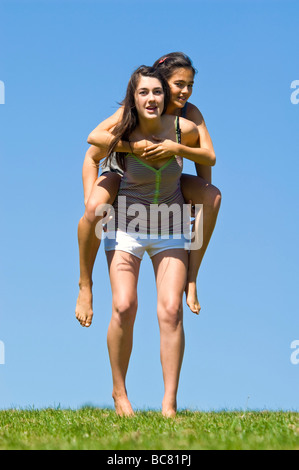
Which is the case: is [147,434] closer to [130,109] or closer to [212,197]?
[212,197]

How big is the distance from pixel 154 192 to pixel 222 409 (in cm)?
325

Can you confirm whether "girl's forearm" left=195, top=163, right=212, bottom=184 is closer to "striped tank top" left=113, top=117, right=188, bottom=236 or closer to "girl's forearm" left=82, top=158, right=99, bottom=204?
"striped tank top" left=113, top=117, right=188, bottom=236

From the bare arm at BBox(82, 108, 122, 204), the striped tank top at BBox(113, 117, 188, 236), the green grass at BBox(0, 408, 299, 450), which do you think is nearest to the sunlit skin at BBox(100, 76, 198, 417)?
the striped tank top at BBox(113, 117, 188, 236)

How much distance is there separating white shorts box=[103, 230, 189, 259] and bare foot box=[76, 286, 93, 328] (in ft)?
1.95

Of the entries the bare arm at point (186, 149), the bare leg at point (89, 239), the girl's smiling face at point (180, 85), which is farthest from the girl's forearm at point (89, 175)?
the girl's smiling face at point (180, 85)

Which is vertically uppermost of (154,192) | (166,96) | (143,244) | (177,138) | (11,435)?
Answer: (166,96)

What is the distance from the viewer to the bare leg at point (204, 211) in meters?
7.15

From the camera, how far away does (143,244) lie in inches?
273

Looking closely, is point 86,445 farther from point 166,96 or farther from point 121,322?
point 166,96

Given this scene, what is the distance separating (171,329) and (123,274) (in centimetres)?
73

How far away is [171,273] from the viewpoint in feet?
22.2

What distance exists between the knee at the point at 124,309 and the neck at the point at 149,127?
1709 millimetres
